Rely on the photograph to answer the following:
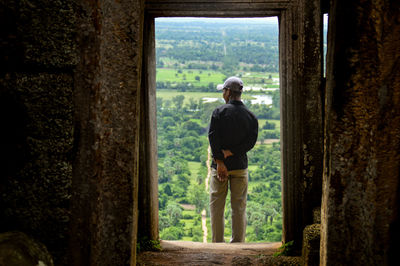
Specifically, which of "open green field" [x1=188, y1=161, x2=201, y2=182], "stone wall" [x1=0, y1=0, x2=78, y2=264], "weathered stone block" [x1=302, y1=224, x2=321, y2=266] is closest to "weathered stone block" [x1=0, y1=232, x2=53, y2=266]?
"stone wall" [x1=0, y1=0, x2=78, y2=264]

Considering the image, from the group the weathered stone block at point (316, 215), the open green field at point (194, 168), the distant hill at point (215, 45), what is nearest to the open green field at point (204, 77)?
the distant hill at point (215, 45)

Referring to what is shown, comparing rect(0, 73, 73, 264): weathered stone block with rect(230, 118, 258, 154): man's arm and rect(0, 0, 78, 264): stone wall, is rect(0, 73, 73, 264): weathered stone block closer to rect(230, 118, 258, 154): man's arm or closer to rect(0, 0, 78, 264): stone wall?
rect(0, 0, 78, 264): stone wall

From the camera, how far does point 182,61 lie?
14.6 meters

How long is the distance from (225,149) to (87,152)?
3233 mm

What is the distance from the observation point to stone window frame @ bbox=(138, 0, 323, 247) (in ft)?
13.3

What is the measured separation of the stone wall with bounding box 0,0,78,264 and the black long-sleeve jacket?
10.3ft

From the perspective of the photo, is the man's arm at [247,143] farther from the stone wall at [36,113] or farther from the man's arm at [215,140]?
the stone wall at [36,113]

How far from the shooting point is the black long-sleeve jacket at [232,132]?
5152 mm

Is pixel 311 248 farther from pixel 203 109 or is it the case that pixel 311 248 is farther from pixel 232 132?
pixel 203 109

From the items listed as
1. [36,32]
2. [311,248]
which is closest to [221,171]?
[311,248]

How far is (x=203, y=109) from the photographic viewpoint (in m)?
13.3

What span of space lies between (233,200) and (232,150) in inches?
25.5

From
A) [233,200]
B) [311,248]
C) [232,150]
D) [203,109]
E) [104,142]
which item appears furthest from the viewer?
[203,109]

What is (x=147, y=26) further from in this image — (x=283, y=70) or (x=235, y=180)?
(x=235, y=180)
